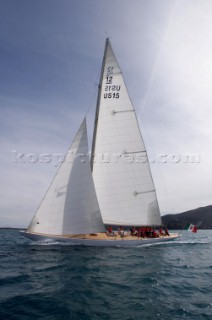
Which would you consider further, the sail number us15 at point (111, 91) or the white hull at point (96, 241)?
the sail number us15 at point (111, 91)

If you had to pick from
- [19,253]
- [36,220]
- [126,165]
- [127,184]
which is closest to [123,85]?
[126,165]

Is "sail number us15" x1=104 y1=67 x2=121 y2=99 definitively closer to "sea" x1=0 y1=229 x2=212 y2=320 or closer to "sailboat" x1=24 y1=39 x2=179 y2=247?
"sailboat" x1=24 y1=39 x2=179 y2=247

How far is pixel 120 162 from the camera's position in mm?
26000

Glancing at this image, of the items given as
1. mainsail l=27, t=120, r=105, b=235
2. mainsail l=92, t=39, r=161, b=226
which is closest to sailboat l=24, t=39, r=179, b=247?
mainsail l=92, t=39, r=161, b=226

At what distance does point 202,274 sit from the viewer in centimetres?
1469

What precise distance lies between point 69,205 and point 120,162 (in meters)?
6.94

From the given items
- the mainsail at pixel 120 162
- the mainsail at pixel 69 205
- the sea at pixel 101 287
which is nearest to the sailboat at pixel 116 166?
the mainsail at pixel 120 162

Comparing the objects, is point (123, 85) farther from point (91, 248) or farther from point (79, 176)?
point (91, 248)

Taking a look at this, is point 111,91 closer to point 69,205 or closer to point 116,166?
point 116,166

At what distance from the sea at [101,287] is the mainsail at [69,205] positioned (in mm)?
3042

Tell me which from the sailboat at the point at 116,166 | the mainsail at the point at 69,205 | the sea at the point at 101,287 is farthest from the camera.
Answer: the sailboat at the point at 116,166

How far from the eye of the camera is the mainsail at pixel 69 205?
21.8 metres

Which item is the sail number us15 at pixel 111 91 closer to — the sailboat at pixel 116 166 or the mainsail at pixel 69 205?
the sailboat at pixel 116 166

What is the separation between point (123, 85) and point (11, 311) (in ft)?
73.6
